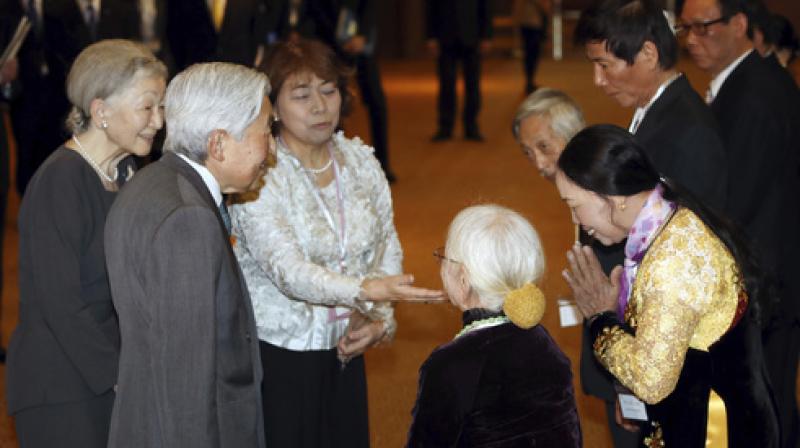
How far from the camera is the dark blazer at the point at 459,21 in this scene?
1034 cm

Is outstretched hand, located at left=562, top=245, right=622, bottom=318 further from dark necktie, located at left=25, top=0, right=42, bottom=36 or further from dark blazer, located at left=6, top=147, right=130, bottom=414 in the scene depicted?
dark necktie, located at left=25, top=0, right=42, bottom=36

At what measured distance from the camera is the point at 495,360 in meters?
2.29

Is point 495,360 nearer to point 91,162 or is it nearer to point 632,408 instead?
point 632,408

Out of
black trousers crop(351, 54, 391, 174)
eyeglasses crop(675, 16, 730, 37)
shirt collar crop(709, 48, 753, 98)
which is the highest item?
eyeglasses crop(675, 16, 730, 37)

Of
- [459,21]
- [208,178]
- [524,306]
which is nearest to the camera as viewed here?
[524,306]

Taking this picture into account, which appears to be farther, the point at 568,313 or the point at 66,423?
the point at 568,313

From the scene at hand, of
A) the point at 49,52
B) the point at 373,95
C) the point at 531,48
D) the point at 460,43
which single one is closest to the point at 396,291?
the point at 49,52

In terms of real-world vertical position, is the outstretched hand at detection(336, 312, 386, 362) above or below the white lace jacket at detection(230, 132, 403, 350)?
below

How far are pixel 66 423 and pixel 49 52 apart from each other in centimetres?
395

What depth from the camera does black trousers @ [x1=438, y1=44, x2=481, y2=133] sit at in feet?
33.9

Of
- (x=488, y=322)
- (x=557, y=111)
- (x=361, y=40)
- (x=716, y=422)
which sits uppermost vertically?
(x=557, y=111)

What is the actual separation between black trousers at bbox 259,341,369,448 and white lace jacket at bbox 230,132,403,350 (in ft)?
0.19

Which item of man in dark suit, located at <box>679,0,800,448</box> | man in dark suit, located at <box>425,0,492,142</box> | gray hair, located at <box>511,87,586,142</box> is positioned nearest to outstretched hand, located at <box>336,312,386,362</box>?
gray hair, located at <box>511,87,586,142</box>

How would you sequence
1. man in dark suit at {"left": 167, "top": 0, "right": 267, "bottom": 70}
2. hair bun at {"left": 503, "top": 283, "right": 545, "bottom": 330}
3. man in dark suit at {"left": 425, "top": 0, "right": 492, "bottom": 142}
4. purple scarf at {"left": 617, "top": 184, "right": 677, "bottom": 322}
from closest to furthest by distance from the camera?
1. hair bun at {"left": 503, "top": 283, "right": 545, "bottom": 330}
2. purple scarf at {"left": 617, "top": 184, "right": 677, "bottom": 322}
3. man in dark suit at {"left": 167, "top": 0, "right": 267, "bottom": 70}
4. man in dark suit at {"left": 425, "top": 0, "right": 492, "bottom": 142}
